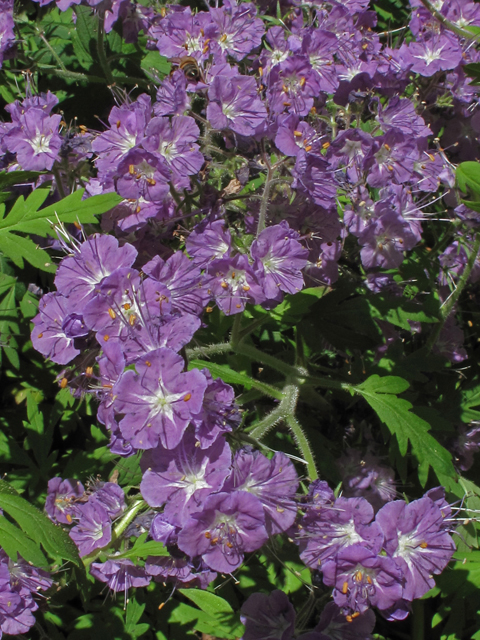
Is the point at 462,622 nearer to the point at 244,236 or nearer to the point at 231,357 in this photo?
the point at 231,357

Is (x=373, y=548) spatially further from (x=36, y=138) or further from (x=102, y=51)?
(x=102, y=51)

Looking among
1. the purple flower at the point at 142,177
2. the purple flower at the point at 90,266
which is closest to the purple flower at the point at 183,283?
the purple flower at the point at 90,266

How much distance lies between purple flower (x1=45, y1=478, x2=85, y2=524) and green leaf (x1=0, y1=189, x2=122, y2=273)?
4.66ft

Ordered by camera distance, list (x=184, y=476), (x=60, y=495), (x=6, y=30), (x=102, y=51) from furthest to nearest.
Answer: (x=102, y=51), (x=6, y=30), (x=60, y=495), (x=184, y=476)

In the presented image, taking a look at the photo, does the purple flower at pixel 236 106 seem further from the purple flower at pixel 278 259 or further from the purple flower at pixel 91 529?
the purple flower at pixel 91 529

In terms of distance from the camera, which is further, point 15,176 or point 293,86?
point 293,86

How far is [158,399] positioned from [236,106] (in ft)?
5.49

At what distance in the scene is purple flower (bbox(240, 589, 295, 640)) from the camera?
2.94 meters

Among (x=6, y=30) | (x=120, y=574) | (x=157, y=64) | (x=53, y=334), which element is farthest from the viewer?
(x=157, y=64)

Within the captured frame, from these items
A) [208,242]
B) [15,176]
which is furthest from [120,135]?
[208,242]

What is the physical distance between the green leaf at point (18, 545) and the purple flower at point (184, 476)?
50 centimetres

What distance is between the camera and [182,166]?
9.83 ft

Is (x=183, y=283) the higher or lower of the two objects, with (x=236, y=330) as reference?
higher

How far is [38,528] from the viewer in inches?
96.7
